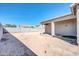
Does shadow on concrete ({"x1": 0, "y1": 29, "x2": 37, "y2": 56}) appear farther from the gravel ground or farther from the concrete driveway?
the concrete driveway

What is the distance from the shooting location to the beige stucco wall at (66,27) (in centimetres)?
754

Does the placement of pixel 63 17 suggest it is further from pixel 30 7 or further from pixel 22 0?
pixel 22 0

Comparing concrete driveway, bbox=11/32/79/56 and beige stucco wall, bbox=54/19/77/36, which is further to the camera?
beige stucco wall, bbox=54/19/77/36

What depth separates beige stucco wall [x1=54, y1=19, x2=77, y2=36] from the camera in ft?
24.7

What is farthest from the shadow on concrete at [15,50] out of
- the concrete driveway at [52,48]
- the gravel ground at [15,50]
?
the concrete driveway at [52,48]

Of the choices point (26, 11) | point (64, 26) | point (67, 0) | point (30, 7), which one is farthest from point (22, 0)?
→ point (64, 26)

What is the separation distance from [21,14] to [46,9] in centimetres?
219

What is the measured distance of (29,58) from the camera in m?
3.36

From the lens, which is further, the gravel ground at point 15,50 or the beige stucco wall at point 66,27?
the beige stucco wall at point 66,27

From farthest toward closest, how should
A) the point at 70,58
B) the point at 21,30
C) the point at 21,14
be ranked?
the point at 21,30
the point at 21,14
the point at 70,58

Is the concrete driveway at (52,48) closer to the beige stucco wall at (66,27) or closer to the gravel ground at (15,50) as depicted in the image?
the gravel ground at (15,50)

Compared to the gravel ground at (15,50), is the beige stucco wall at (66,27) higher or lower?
higher

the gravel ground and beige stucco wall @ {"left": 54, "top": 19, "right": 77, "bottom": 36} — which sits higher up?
beige stucco wall @ {"left": 54, "top": 19, "right": 77, "bottom": 36}

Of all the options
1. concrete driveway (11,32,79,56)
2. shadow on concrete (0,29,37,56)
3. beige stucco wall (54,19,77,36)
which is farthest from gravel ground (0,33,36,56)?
beige stucco wall (54,19,77,36)
